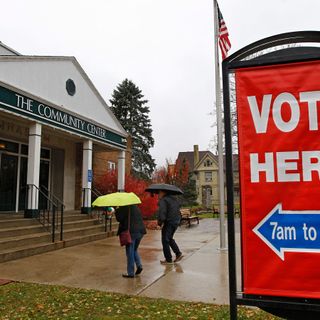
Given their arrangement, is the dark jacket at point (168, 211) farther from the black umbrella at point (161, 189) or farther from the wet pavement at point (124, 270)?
the wet pavement at point (124, 270)

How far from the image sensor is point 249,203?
3072mm

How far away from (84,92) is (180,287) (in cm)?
1106

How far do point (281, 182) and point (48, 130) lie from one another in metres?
12.2

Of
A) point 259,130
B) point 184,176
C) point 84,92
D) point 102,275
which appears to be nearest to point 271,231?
point 259,130

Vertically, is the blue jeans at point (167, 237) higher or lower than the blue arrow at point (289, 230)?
lower

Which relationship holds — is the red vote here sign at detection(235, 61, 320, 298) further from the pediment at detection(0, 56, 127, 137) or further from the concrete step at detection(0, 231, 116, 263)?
the pediment at detection(0, 56, 127, 137)

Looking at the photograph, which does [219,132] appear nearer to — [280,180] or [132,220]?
[132,220]

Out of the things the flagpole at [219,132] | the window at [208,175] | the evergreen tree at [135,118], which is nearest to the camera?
the flagpole at [219,132]

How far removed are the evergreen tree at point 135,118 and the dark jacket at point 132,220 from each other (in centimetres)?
3709

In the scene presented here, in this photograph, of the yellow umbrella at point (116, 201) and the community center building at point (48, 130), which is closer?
the yellow umbrella at point (116, 201)

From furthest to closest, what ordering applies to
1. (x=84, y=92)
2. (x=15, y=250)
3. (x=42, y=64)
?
1. (x=84, y=92)
2. (x=42, y=64)
3. (x=15, y=250)

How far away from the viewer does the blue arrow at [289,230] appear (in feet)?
9.50

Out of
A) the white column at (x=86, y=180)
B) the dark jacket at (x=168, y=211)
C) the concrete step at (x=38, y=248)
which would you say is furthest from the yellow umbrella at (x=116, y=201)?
the white column at (x=86, y=180)

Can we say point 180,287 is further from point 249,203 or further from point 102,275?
point 249,203
